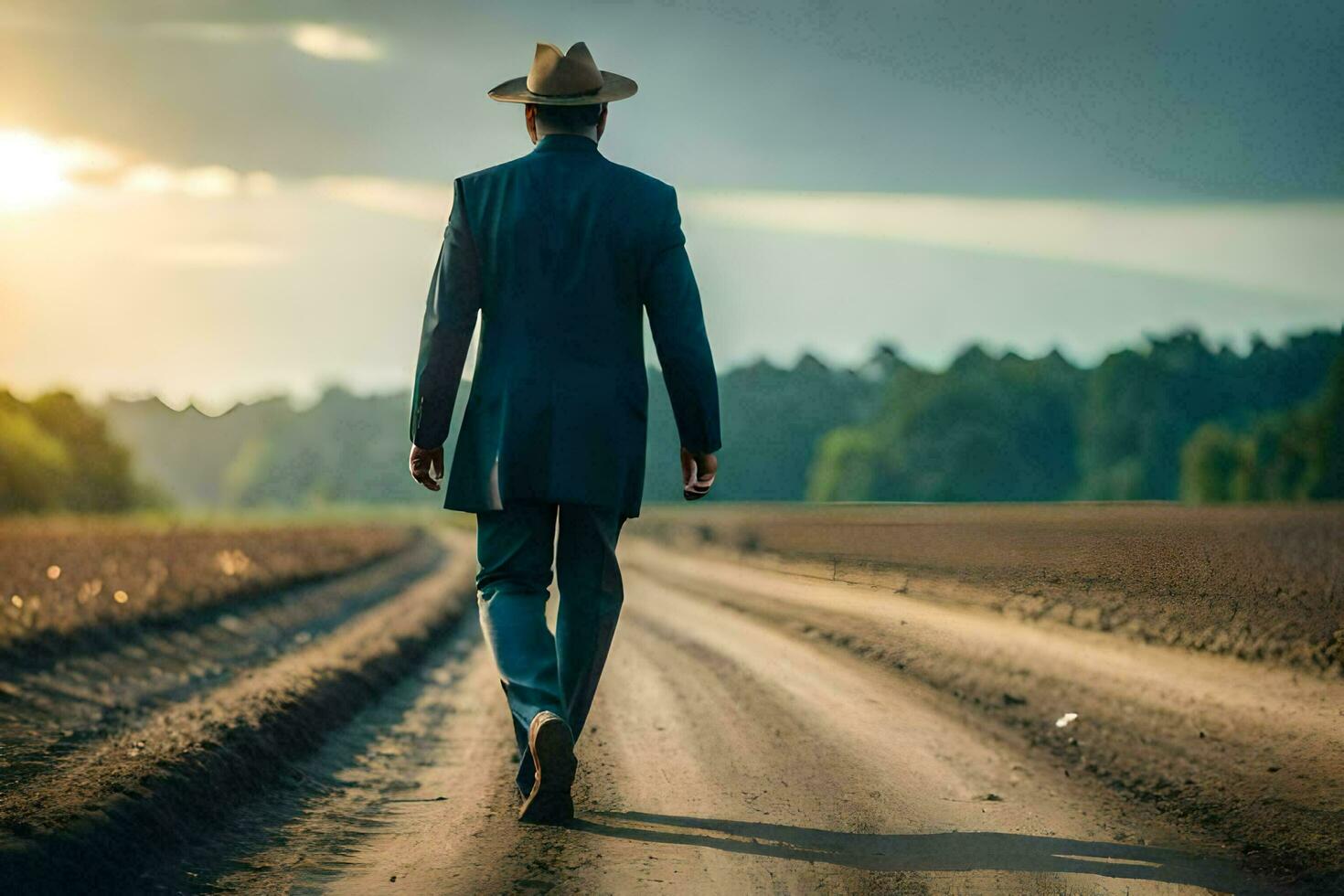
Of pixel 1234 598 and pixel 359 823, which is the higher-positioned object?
pixel 1234 598

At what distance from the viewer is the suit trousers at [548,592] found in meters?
3.55

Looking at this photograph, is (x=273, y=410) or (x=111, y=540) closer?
(x=111, y=540)

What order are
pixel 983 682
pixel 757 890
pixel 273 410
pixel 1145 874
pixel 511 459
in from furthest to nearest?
pixel 273 410 < pixel 983 682 < pixel 511 459 < pixel 1145 874 < pixel 757 890

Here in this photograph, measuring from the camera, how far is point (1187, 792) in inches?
147

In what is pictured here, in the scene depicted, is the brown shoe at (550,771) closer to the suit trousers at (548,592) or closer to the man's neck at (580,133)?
the suit trousers at (548,592)

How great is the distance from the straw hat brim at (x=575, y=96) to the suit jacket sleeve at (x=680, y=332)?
0.41 m

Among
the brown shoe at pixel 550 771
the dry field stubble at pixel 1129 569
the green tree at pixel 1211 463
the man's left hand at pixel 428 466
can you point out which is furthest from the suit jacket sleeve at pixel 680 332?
the green tree at pixel 1211 463

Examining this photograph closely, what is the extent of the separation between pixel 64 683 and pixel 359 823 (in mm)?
4934

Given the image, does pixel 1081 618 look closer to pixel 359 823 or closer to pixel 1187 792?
pixel 1187 792

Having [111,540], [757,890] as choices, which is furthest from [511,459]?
[111,540]

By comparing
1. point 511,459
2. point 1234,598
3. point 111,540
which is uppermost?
point 511,459

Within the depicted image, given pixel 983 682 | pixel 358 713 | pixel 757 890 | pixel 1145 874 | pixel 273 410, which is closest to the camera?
pixel 757 890

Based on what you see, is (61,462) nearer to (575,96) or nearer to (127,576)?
(127,576)

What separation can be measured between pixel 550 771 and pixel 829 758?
1298mm
